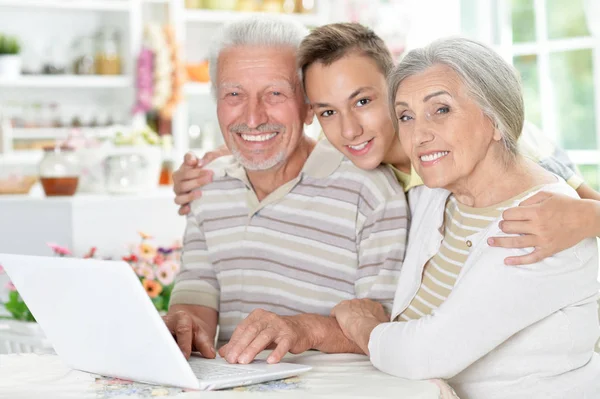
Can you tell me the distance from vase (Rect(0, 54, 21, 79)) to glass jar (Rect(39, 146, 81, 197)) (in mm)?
2092

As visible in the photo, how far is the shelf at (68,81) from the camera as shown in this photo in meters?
5.45

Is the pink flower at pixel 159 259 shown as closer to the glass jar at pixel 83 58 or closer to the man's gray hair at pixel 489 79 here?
the man's gray hair at pixel 489 79

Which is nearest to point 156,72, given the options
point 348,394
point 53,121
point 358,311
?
point 53,121

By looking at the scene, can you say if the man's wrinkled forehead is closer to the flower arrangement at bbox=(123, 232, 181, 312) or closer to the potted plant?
the flower arrangement at bbox=(123, 232, 181, 312)

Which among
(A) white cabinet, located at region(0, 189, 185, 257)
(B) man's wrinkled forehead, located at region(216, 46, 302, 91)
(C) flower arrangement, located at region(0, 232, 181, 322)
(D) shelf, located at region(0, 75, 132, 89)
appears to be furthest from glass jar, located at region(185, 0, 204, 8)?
(B) man's wrinkled forehead, located at region(216, 46, 302, 91)

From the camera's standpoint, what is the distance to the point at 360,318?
1758 millimetres

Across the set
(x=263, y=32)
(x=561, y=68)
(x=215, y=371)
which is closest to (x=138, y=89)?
(x=561, y=68)

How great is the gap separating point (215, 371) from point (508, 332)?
49 centimetres

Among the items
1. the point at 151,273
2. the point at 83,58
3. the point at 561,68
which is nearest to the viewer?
the point at 151,273

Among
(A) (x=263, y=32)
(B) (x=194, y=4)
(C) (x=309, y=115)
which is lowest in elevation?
(C) (x=309, y=115)

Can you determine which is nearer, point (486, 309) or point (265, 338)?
point (486, 309)

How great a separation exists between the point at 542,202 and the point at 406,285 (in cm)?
36

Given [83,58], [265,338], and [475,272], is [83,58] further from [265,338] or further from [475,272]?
[475,272]

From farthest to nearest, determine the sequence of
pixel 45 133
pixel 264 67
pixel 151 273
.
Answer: pixel 45 133 < pixel 151 273 < pixel 264 67
